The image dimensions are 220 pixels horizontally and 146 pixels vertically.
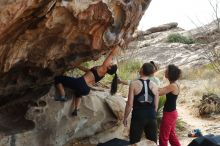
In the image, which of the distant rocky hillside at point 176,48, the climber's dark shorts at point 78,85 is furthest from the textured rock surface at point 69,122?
the distant rocky hillside at point 176,48

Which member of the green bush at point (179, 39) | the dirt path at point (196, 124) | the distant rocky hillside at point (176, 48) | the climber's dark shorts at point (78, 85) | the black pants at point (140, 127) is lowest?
the dirt path at point (196, 124)

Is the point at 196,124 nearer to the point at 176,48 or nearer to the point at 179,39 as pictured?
the point at 176,48

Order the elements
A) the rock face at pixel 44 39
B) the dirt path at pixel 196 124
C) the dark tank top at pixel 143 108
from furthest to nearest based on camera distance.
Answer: the dirt path at pixel 196 124, the dark tank top at pixel 143 108, the rock face at pixel 44 39

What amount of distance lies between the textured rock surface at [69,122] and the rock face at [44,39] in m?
0.10

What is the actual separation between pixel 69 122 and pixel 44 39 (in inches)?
69.0

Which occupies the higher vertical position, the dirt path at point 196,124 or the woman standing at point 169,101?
the woman standing at point 169,101

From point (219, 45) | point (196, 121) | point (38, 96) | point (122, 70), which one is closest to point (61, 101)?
point (38, 96)

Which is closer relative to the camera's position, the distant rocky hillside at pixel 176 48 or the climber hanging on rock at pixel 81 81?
the climber hanging on rock at pixel 81 81

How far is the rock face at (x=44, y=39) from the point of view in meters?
6.47

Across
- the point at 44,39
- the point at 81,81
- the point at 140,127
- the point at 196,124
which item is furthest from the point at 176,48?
the point at 44,39

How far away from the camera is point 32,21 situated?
6699 millimetres

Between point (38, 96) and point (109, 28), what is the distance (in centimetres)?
181

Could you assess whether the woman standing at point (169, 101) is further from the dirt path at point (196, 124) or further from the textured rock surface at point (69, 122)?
the dirt path at point (196, 124)

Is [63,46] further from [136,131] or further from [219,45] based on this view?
[219,45]
